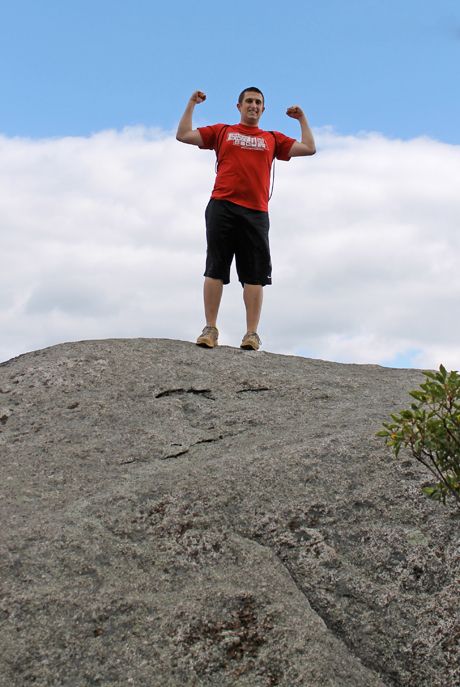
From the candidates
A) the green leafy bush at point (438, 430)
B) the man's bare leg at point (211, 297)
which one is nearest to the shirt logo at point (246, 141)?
→ the man's bare leg at point (211, 297)

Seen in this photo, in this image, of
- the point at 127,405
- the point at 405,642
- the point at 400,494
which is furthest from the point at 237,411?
the point at 405,642

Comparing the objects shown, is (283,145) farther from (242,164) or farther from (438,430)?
(438,430)

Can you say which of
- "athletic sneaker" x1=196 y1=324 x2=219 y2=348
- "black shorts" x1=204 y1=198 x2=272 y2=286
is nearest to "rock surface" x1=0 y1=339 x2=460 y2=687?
"athletic sneaker" x1=196 y1=324 x2=219 y2=348

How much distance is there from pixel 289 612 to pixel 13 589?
1.40m

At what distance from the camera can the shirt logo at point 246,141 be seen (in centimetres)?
646

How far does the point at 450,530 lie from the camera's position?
3.40m

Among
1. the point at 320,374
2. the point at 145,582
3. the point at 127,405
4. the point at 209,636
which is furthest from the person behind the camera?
the point at 320,374

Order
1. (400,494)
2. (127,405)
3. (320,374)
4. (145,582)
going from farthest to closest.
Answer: (320,374), (127,405), (400,494), (145,582)

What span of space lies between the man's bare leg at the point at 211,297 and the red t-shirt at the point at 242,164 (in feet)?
2.95

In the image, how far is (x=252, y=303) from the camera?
657cm

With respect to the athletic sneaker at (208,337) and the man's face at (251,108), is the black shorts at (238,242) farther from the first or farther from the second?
the man's face at (251,108)

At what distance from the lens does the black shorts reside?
6414 millimetres

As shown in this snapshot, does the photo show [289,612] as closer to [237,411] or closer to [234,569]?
[234,569]

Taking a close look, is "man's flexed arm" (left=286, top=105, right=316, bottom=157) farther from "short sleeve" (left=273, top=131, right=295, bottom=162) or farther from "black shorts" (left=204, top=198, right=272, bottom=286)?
"black shorts" (left=204, top=198, right=272, bottom=286)
